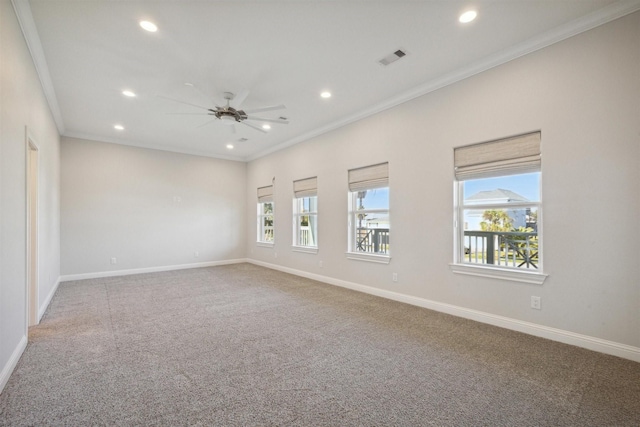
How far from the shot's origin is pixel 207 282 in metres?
5.46

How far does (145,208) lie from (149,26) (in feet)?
15.8

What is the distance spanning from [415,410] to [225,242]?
6672 mm

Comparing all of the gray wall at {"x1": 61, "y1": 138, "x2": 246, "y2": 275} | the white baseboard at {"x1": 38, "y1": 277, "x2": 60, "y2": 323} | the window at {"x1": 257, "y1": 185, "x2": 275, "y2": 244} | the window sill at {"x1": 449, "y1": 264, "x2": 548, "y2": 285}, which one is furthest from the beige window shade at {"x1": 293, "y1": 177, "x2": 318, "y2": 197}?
the white baseboard at {"x1": 38, "y1": 277, "x2": 60, "y2": 323}

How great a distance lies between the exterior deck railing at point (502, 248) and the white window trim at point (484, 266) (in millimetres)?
113

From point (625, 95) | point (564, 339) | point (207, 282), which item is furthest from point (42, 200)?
point (625, 95)

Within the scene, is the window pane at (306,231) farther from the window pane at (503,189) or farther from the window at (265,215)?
the window pane at (503,189)

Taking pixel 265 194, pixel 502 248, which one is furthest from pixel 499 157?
pixel 265 194

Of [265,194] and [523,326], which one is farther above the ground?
[265,194]

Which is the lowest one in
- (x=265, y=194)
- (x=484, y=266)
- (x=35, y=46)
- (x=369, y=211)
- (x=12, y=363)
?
(x=12, y=363)

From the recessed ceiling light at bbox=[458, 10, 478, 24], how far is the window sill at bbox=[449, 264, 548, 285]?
8.16 ft

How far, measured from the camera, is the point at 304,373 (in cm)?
225

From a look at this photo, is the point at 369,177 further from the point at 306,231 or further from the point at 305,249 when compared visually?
the point at 306,231

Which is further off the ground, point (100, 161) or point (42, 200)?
point (100, 161)

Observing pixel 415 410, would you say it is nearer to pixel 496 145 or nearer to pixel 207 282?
pixel 496 145
